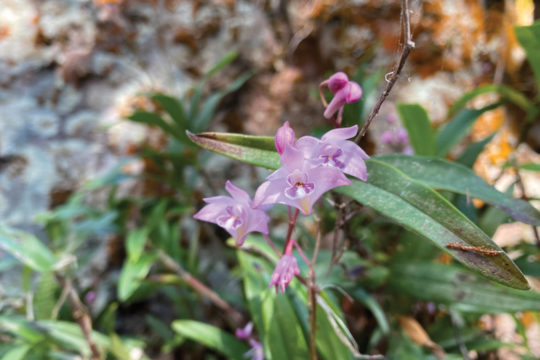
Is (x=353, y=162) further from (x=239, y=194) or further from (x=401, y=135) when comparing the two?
(x=401, y=135)

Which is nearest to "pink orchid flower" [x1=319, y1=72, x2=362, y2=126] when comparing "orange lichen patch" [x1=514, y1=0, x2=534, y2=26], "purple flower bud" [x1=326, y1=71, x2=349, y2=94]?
"purple flower bud" [x1=326, y1=71, x2=349, y2=94]

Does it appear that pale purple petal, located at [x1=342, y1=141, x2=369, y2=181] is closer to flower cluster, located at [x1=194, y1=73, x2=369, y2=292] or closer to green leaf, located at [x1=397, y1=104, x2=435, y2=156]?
flower cluster, located at [x1=194, y1=73, x2=369, y2=292]

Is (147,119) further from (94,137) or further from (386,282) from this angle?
(386,282)

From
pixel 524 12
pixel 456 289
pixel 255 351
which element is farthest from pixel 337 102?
pixel 524 12

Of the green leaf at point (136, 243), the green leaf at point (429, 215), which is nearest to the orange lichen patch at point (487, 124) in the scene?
the green leaf at point (429, 215)

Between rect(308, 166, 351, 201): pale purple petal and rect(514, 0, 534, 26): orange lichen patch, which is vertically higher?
rect(308, 166, 351, 201): pale purple petal
